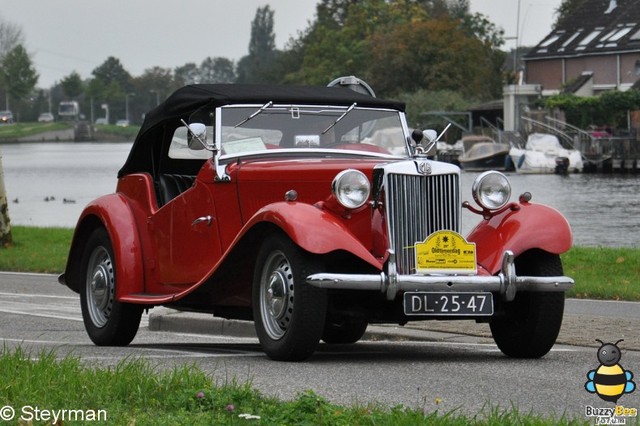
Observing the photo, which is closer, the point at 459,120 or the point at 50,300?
the point at 50,300

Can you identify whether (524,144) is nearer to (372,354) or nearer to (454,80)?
(454,80)

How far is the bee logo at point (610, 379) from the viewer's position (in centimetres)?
763

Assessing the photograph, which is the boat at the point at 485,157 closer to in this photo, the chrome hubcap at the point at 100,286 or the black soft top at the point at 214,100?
the black soft top at the point at 214,100

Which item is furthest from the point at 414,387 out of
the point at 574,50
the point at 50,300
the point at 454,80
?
the point at 454,80

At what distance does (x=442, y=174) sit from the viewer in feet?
32.4

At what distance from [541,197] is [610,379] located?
5248 centimetres

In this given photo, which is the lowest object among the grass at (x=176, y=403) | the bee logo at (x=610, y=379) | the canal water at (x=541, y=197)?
the canal water at (x=541, y=197)

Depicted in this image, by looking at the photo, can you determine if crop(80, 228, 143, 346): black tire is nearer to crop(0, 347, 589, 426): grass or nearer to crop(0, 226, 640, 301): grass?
crop(0, 347, 589, 426): grass

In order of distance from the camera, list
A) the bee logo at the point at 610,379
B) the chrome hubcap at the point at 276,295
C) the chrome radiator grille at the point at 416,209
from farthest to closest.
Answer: the chrome radiator grille at the point at 416,209
the chrome hubcap at the point at 276,295
the bee logo at the point at 610,379

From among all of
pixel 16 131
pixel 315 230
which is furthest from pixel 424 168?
pixel 16 131

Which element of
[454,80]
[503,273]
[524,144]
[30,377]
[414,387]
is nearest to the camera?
[30,377]

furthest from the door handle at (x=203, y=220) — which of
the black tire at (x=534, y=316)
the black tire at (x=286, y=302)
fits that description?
the black tire at (x=534, y=316)

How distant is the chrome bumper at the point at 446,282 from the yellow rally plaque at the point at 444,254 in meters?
0.08

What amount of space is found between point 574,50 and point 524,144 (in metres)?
14.3
